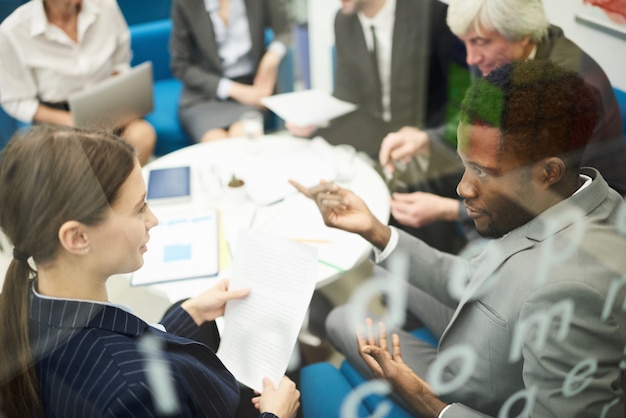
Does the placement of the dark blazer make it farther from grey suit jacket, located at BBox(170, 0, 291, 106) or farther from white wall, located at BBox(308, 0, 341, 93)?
grey suit jacket, located at BBox(170, 0, 291, 106)

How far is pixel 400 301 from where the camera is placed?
4.62 feet

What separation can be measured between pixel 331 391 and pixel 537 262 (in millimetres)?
542

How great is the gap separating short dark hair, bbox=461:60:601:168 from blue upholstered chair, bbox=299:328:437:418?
20.2 inches

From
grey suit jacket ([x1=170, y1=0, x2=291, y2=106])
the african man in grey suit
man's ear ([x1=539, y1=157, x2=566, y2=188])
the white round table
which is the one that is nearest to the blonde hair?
the african man in grey suit

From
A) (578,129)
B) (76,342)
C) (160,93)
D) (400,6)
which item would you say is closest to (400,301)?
(578,129)

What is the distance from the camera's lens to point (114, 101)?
3.76ft

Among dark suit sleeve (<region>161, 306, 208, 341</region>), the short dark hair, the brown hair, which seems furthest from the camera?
dark suit sleeve (<region>161, 306, 208, 341</region>)

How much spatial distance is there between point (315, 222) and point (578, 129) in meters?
0.75

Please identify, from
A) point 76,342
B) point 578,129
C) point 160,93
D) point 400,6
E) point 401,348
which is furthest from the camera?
point 160,93

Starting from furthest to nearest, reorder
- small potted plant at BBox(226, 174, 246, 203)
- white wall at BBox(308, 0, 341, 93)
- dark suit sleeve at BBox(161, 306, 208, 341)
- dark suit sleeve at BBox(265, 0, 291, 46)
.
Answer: dark suit sleeve at BBox(265, 0, 291, 46)
white wall at BBox(308, 0, 341, 93)
small potted plant at BBox(226, 174, 246, 203)
dark suit sleeve at BBox(161, 306, 208, 341)

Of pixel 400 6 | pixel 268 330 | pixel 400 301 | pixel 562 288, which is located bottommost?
pixel 400 301

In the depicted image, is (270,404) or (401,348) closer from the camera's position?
(270,404)

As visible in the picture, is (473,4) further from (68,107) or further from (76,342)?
(76,342)

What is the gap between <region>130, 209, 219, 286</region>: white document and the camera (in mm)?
1248
